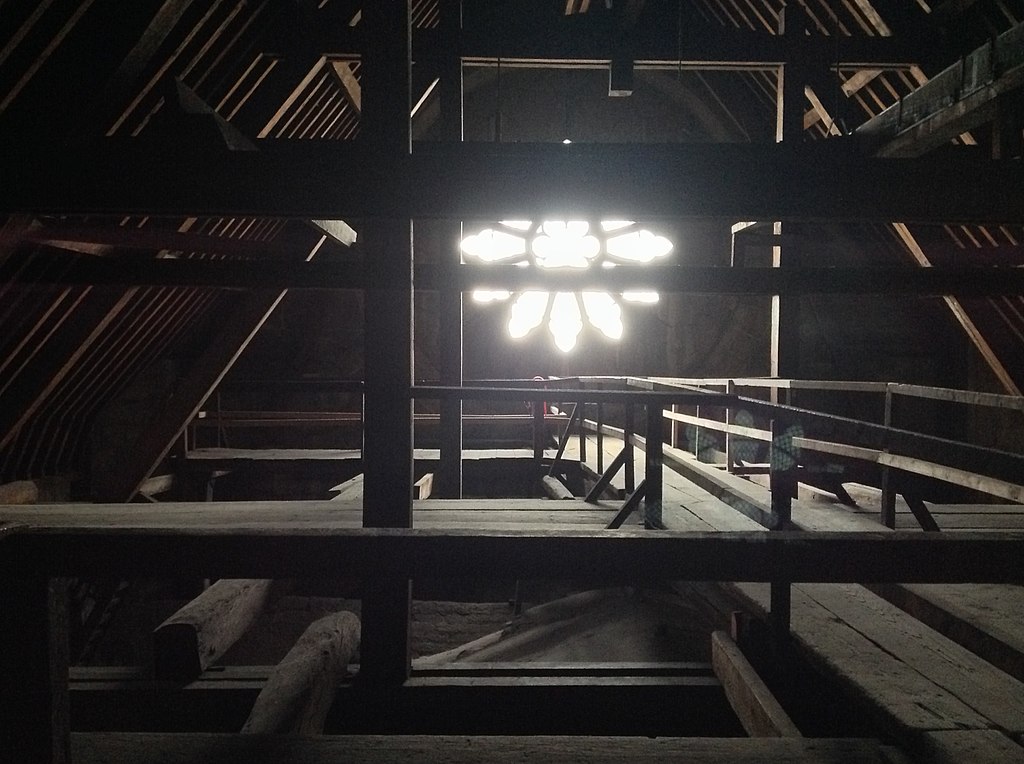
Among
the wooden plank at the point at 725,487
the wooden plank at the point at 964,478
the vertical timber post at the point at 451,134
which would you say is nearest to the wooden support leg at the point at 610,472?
the wooden plank at the point at 725,487

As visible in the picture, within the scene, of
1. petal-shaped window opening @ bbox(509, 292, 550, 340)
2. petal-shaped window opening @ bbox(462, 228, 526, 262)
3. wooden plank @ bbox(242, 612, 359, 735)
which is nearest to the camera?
wooden plank @ bbox(242, 612, 359, 735)

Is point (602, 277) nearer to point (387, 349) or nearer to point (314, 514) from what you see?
point (387, 349)

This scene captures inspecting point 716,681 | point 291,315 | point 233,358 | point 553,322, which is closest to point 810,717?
point 716,681

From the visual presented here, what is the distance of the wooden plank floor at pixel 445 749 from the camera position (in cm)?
174

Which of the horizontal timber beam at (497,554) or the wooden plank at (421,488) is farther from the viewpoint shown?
the wooden plank at (421,488)

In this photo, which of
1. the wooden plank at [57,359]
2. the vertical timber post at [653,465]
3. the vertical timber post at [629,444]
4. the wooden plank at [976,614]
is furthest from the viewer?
the wooden plank at [57,359]

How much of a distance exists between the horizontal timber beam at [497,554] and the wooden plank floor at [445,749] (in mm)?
951

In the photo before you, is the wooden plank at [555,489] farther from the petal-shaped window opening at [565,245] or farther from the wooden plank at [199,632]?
the petal-shaped window opening at [565,245]

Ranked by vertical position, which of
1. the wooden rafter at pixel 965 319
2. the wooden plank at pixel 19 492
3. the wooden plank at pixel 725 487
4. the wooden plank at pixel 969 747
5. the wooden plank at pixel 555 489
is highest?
the wooden rafter at pixel 965 319

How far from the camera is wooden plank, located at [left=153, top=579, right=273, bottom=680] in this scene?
9.02 feet

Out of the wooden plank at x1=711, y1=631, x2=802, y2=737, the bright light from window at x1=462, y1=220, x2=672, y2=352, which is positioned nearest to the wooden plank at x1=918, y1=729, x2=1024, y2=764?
the wooden plank at x1=711, y1=631, x2=802, y2=737

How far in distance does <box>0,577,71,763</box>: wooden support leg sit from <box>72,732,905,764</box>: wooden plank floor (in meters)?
0.66

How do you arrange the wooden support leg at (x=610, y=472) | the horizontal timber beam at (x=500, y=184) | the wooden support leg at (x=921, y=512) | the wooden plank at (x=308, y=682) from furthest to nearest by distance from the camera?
the wooden support leg at (x=610, y=472)
the wooden support leg at (x=921, y=512)
the wooden plank at (x=308, y=682)
the horizontal timber beam at (x=500, y=184)

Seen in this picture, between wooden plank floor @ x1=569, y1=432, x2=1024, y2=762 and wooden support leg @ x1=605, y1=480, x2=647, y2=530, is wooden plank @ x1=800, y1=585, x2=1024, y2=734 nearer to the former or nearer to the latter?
wooden plank floor @ x1=569, y1=432, x2=1024, y2=762
